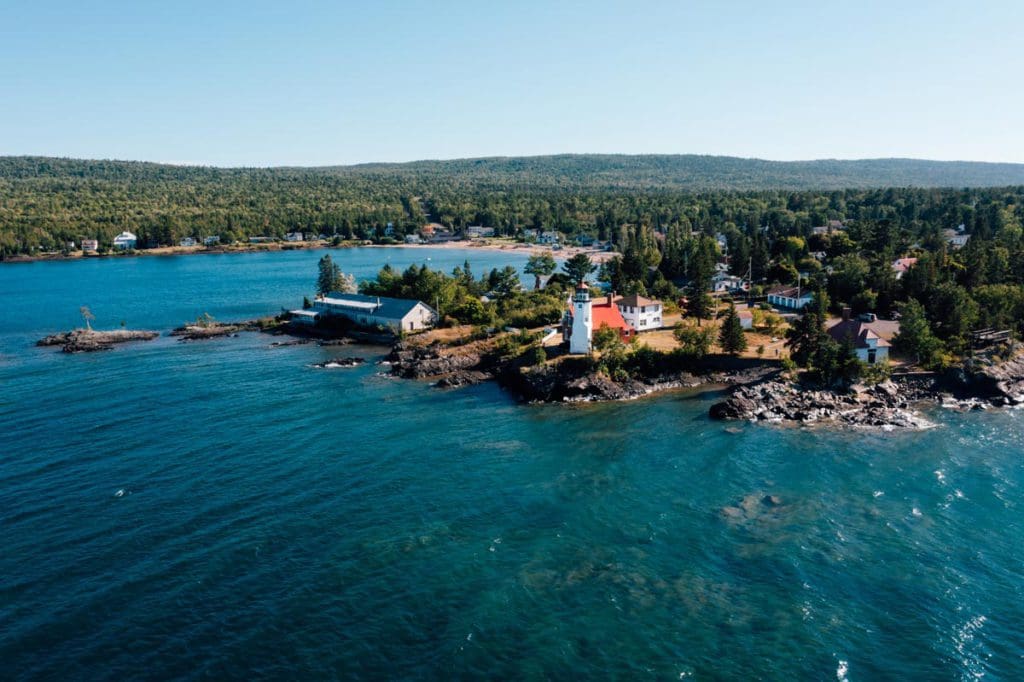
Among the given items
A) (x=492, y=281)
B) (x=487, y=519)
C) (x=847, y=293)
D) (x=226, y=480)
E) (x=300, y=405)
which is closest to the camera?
(x=487, y=519)

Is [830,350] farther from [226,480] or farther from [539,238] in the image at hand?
[539,238]

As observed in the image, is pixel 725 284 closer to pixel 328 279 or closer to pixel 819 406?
pixel 819 406

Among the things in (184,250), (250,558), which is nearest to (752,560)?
(250,558)

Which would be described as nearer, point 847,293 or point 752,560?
point 752,560

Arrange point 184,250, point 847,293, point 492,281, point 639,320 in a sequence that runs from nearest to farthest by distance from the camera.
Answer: point 639,320
point 847,293
point 492,281
point 184,250

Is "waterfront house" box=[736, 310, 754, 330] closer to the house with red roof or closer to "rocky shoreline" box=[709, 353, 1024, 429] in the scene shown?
the house with red roof

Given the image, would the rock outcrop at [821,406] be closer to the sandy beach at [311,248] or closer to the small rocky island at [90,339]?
the small rocky island at [90,339]

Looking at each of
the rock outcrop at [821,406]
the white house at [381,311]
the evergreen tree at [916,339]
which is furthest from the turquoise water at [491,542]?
the white house at [381,311]
